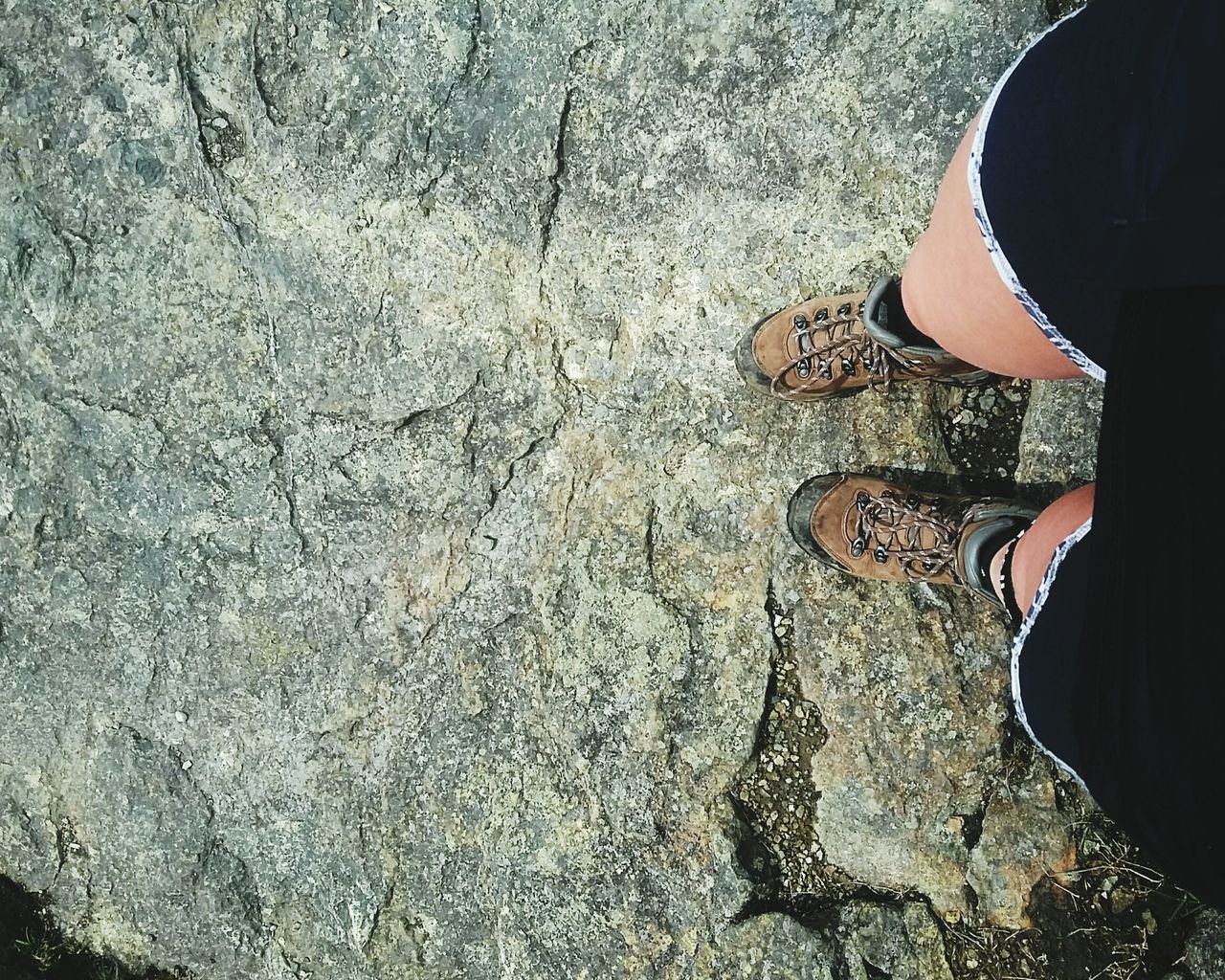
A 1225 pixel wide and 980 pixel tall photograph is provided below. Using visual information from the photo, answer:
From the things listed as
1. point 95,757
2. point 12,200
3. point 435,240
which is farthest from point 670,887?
point 12,200

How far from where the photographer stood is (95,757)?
6.48ft

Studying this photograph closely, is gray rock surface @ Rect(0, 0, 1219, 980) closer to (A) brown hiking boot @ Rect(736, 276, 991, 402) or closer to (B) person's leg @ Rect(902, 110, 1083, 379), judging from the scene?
(A) brown hiking boot @ Rect(736, 276, 991, 402)

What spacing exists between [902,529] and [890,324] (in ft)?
1.31

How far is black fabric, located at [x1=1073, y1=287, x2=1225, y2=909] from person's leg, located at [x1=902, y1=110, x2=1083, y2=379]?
286 mm

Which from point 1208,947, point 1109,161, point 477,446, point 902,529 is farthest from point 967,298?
point 1208,947

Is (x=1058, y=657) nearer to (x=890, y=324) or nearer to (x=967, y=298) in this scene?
(x=967, y=298)

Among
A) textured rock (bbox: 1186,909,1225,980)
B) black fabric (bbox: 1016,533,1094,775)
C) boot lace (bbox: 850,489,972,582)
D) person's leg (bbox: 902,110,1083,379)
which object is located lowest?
textured rock (bbox: 1186,909,1225,980)

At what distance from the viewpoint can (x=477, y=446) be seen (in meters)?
1.94

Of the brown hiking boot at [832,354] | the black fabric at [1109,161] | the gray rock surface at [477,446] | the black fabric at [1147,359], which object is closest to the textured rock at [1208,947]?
the gray rock surface at [477,446]

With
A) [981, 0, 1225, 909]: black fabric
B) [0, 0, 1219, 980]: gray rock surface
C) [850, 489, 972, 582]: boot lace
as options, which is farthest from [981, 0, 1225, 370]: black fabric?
[0, 0, 1219, 980]: gray rock surface

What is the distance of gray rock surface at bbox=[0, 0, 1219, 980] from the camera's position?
1907 mm

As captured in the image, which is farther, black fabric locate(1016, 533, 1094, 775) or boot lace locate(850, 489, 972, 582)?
boot lace locate(850, 489, 972, 582)

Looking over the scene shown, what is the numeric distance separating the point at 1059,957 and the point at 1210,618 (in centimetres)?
127

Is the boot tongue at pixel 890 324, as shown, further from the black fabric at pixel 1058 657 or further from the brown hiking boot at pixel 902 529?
→ the black fabric at pixel 1058 657
